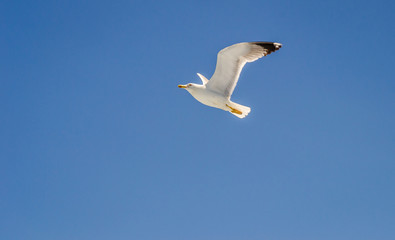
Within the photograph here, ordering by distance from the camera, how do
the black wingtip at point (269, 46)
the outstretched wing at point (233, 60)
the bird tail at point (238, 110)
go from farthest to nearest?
the bird tail at point (238, 110)
the outstretched wing at point (233, 60)
the black wingtip at point (269, 46)

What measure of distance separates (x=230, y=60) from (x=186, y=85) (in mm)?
1475

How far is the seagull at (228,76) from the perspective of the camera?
9.91m

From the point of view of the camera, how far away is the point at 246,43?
9844 mm

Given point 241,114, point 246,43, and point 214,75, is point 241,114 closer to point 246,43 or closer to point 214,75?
point 214,75

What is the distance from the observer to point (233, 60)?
10.2 metres

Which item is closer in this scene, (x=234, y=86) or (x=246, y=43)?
(x=246, y=43)

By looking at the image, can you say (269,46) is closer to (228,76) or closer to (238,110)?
(228,76)

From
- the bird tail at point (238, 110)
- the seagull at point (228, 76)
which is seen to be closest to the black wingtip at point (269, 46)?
the seagull at point (228, 76)

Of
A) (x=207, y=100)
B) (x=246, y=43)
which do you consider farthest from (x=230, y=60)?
(x=207, y=100)

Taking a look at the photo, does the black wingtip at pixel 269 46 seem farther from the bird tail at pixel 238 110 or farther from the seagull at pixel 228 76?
the bird tail at pixel 238 110

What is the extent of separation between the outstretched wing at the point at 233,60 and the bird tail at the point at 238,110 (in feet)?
0.97

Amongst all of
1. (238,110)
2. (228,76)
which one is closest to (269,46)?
(228,76)

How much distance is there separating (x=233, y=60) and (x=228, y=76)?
52cm

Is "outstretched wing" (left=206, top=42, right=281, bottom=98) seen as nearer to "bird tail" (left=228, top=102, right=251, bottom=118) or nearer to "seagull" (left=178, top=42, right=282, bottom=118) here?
"seagull" (left=178, top=42, right=282, bottom=118)
